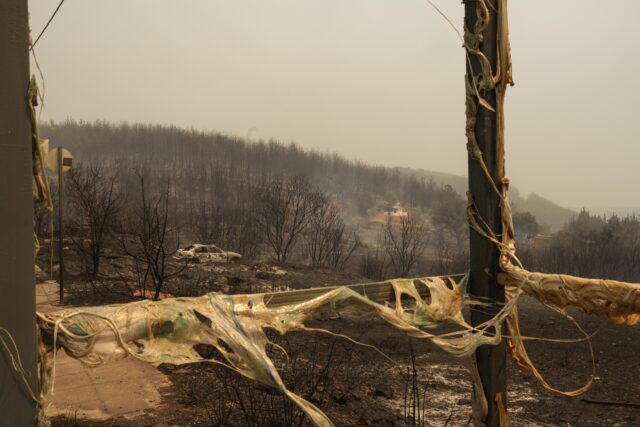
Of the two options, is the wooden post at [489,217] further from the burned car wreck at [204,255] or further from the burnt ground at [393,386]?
the burned car wreck at [204,255]

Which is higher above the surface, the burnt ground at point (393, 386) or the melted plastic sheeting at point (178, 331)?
the melted plastic sheeting at point (178, 331)

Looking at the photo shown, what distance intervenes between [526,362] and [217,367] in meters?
3.03

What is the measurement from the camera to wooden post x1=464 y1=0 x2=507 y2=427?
1.77 m

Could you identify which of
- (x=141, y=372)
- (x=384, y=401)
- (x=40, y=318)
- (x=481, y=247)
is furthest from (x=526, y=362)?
(x=141, y=372)

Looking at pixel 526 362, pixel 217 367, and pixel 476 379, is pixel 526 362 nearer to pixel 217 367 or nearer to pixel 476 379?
pixel 476 379

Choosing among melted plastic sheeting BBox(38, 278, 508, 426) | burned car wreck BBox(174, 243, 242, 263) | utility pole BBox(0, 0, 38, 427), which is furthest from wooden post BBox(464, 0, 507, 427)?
burned car wreck BBox(174, 243, 242, 263)

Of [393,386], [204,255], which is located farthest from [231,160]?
[393,386]

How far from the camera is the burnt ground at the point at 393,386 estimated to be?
341 centimetres

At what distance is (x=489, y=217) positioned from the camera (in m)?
1.77

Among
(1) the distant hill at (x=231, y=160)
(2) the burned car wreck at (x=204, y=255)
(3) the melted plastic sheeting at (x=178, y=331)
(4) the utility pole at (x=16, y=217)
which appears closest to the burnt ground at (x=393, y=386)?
(3) the melted plastic sheeting at (x=178, y=331)

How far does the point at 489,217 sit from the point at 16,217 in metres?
1.31

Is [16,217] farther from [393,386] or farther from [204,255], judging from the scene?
[204,255]

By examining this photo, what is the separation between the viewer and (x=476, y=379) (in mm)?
1792

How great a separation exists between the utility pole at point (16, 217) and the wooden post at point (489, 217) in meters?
1.25
